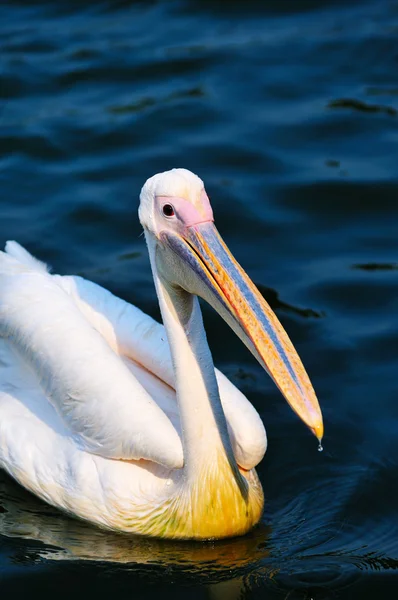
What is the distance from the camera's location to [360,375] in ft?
20.7

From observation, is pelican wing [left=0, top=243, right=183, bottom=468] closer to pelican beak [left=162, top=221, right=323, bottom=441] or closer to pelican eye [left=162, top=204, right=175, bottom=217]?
pelican beak [left=162, top=221, right=323, bottom=441]

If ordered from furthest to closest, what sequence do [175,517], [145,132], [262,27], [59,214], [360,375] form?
1. [262,27]
2. [145,132]
3. [59,214]
4. [360,375]
5. [175,517]

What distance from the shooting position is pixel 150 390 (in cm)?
543

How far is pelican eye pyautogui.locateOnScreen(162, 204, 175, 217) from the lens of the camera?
14.9ft

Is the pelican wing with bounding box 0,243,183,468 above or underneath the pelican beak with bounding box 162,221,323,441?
underneath

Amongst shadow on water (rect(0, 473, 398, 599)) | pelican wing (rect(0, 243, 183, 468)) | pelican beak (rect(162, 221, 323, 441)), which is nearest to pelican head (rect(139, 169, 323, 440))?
pelican beak (rect(162, 221, 323, 441))

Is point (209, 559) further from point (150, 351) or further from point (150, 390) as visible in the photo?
point (150, 351)

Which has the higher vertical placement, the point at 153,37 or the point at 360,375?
the point at 153,37

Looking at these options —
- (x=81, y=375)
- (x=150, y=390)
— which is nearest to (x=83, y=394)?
(x=81, y=375)

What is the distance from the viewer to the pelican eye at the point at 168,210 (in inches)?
178

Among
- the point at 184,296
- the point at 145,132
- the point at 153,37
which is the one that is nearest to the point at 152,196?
the point at 184,296

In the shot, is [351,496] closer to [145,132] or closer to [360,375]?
[360,375]

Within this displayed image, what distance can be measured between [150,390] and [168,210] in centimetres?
122

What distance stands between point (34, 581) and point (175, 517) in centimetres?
71
